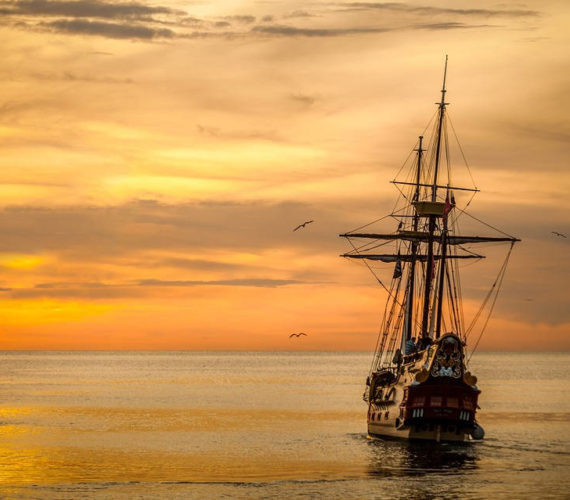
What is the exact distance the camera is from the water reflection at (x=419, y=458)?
65.1 meters

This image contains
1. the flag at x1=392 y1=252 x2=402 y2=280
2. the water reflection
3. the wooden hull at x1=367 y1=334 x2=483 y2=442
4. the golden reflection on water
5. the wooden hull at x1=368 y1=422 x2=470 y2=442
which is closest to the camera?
the golden reflection on water

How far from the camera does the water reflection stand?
6512 centimetres

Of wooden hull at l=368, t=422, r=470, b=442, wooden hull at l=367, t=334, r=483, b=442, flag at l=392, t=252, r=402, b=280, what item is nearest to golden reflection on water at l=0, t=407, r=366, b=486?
wooden hull at l=368, t=422, r=470, b=442

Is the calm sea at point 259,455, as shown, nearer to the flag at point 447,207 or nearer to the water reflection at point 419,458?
the water reflection at point 419,458

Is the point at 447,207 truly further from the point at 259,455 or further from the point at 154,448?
the point at 154,448

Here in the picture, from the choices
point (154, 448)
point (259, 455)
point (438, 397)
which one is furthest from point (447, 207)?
point (154, 448)

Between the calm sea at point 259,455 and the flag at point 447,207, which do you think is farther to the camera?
the flag at point 447,207

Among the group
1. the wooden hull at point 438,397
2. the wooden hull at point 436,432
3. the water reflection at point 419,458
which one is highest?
the wooden hull at point 438,397

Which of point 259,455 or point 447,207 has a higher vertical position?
point 447,207

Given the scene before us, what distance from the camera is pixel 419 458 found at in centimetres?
7056

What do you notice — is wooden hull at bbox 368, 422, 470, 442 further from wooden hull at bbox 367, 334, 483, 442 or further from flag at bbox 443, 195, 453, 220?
flag at bbox 443, 195, 453, 220

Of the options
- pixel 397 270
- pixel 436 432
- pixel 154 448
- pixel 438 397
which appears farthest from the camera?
pixel 397 270

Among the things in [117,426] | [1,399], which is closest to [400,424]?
[117,426]

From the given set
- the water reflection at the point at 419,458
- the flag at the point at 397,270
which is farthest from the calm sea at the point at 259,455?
the flag at the point at 397,270
